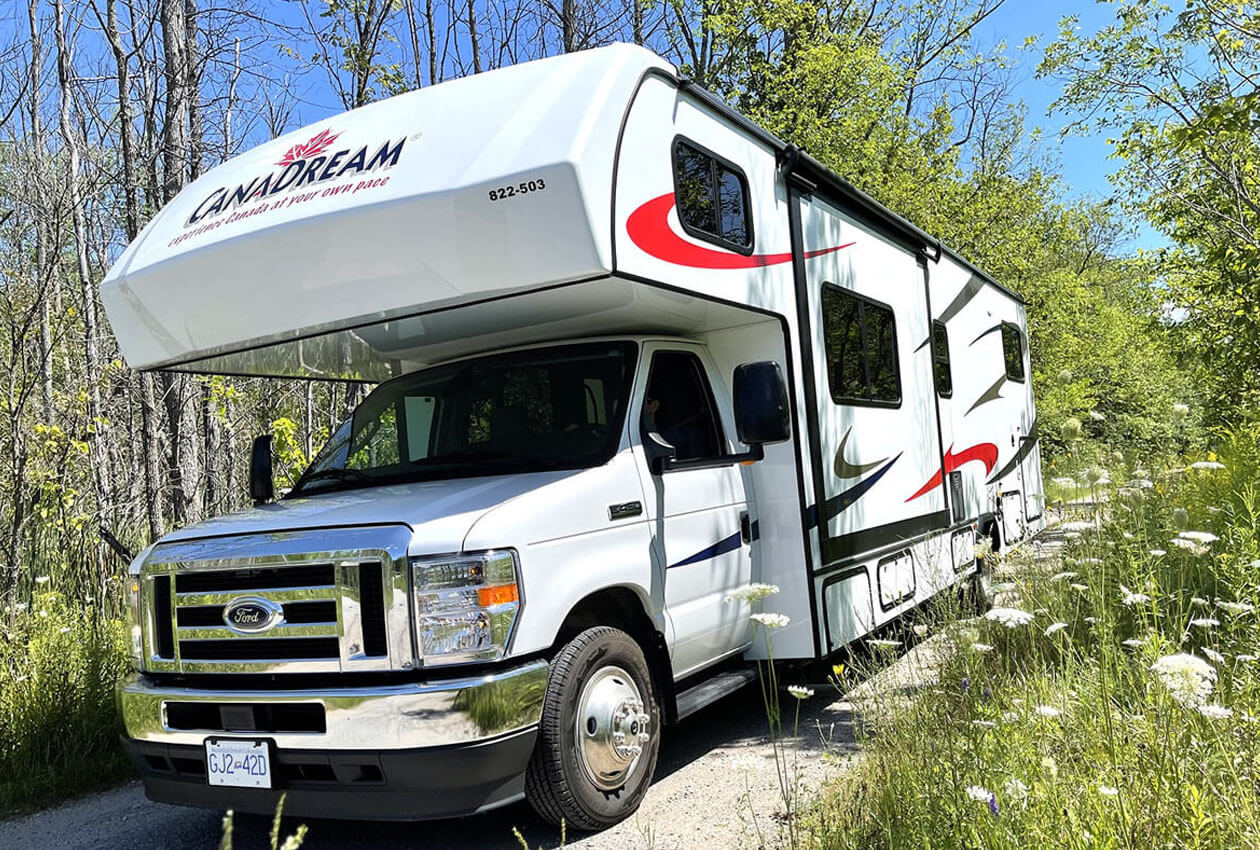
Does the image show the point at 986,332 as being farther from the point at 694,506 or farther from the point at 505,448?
the point at 505,448

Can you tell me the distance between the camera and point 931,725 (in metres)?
3.77

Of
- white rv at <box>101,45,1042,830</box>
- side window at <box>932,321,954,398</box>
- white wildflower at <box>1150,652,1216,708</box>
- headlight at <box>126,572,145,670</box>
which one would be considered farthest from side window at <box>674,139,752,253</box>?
side window at <box>932,321,954,398</box>

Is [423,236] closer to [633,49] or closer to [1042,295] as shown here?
[633,49]

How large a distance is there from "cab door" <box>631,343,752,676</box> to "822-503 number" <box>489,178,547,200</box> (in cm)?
125

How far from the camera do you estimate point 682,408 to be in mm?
5262

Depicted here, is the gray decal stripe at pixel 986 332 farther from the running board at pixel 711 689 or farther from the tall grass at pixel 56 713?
the tall grass at pixel 56 713

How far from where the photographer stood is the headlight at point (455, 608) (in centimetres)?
368

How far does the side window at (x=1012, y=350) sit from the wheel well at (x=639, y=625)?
7.16 metres

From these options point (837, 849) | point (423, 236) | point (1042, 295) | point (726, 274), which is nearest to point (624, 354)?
point (726, 274)

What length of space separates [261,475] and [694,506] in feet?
8.97

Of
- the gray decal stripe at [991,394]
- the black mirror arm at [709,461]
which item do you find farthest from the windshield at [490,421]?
the gray decal stripe at [991,394]

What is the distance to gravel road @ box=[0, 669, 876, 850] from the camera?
4.16 meters

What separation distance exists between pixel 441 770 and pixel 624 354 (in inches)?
87.7

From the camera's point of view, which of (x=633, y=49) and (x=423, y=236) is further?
(x=633, y=49)
